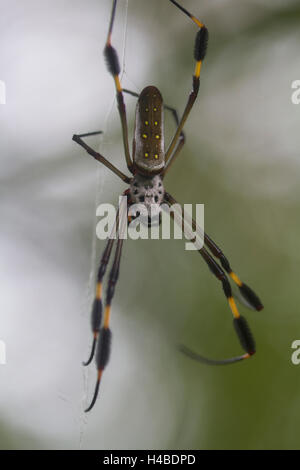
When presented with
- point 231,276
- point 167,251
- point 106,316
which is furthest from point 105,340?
point 167,251

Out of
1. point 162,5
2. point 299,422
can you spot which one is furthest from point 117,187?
point 299,422

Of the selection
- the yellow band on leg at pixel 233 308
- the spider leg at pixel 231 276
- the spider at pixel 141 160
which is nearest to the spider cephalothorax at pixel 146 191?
the spider at pixel 141 160

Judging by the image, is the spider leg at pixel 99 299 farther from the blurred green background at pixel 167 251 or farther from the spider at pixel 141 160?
the blurred green background at pixel 167 251

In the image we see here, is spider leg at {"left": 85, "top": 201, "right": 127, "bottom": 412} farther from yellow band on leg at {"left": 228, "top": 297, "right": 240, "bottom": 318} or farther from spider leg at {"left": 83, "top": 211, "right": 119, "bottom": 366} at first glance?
yellow band on leg at {"left": 228, "top": 297, "right": 240, "bottom": 318}

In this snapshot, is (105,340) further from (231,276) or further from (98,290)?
(231,276)

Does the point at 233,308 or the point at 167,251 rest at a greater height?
the point at 167,251

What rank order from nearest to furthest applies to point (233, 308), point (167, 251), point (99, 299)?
point (99, 299) → point (233, 308) → point (167, 251)
